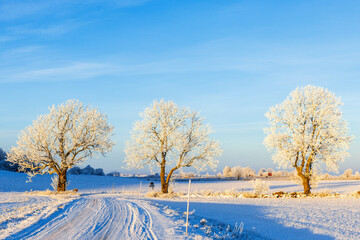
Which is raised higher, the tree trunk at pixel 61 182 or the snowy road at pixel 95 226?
the tree trunk at pixel 61 182

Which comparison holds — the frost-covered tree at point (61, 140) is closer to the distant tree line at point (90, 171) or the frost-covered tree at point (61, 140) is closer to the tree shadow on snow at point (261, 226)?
the tree shadow on snow at point (261, 226)

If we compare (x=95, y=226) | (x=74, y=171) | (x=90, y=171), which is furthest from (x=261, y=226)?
(x=90, y=171)

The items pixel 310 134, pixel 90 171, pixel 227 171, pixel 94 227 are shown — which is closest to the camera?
pixel 94 227

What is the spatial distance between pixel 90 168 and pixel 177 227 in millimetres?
88510

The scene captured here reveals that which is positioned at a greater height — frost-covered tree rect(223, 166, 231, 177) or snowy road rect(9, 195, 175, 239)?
frost-covered tree rect(223, 166, 231, 177)

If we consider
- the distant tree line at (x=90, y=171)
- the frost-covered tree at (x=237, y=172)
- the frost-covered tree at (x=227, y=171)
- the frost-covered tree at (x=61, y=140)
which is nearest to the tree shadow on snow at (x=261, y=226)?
the frost-covered tree at (x=61, y=140)

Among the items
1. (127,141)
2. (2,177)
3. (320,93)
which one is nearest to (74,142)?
(127,141)

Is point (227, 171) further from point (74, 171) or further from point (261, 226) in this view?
point (261, 226)

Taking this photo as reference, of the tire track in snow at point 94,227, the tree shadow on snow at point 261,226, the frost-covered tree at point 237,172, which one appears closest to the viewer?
the tire track in snow at point 94,227

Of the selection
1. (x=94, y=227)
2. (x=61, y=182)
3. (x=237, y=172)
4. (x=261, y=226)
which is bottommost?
(x=261, y=226)

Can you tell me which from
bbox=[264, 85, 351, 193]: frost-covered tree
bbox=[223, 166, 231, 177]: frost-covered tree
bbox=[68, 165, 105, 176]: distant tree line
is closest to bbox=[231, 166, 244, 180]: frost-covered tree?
bbox=[223, 166, 231, 177]: frost-covered tree

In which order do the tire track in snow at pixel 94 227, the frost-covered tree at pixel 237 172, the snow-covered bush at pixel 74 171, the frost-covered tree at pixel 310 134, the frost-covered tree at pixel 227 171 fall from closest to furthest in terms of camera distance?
the tire track in snow at pixel 94 227 → the frost-covered tree at pixel 310 134 → the snow-covered bush at pixel 74 171 → the frost-covered tree at pixel 237 172 → the frost-covered tree at pixel 227 171

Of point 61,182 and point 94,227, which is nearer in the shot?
point 94,227

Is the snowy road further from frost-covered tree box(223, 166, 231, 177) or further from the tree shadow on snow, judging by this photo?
frost-covered tree box(223, 166, 231, 177)
